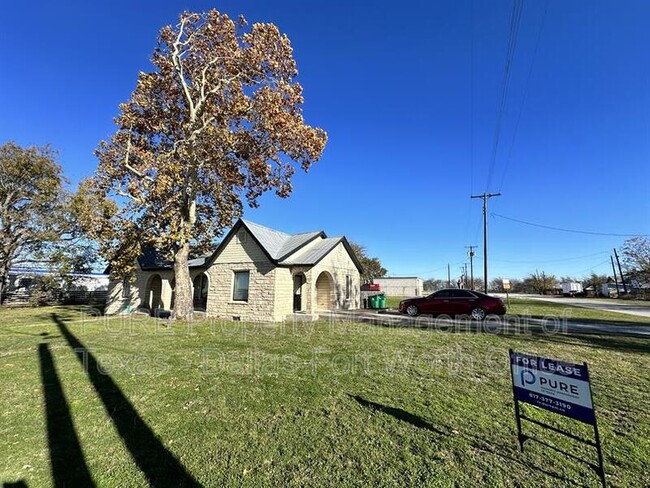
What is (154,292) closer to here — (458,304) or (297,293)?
(297,293)

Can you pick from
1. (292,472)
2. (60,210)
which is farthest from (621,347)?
(60,210)

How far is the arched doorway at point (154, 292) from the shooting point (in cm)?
2041

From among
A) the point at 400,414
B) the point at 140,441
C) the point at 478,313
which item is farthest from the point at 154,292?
the point at 400,414

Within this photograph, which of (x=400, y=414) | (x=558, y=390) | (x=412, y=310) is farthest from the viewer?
(x=412, y=310)

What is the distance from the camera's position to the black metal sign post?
9.59 ft

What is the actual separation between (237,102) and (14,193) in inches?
813

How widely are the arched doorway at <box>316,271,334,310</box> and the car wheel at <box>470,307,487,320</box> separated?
785 cm

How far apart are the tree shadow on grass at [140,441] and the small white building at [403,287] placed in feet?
142

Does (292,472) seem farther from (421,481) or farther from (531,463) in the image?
(531,463)

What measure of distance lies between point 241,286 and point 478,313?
11900 mm

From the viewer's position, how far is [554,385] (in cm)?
325

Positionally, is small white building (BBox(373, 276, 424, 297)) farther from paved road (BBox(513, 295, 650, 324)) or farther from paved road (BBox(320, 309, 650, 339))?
paved road (BBox(320, 309, 650, 339))

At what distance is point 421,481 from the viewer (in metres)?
2.95

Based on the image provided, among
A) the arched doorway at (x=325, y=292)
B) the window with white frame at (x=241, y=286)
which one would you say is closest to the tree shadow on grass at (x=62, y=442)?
the window with white frame at (x=241, y=286)
